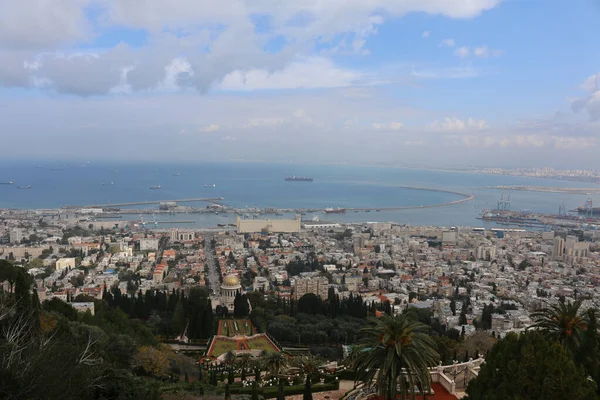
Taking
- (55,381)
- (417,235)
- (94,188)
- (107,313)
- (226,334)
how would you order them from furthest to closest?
1. (94,188)
2. (417,235)
3. (226,334)
4. (107,313)
5. (55,381)

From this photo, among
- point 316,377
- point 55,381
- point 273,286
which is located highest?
point 55,381

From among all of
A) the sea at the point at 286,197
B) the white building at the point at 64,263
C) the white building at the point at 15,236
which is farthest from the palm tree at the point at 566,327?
the sea at the point at 286,197

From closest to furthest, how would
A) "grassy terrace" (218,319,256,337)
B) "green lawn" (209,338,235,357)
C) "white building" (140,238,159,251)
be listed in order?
1. "green lawn" (209,338,235,357)
2. "grassy terrace" (218,319,256,337)
3. "white building" (140,238,159,251)

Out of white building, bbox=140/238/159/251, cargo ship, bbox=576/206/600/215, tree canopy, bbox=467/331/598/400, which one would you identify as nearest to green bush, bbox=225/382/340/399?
tree canopy, bbox=467/331/598/400

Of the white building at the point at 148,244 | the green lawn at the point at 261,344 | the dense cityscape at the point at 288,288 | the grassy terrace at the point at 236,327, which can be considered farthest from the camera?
the white building at the point at 148,244

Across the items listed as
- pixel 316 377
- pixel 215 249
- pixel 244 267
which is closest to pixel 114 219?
pixel 215 249

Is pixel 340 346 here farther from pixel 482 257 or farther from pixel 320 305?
pixel 482 257

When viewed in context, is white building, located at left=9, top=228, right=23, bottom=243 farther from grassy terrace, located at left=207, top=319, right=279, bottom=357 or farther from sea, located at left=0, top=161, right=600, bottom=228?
grassy terrace, located at left=207, top=319, right=279, bottom=357

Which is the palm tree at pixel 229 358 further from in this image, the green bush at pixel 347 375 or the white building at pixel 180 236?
the white building at pixel 180 236
